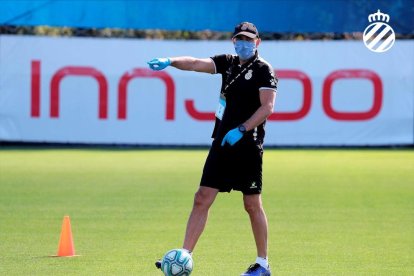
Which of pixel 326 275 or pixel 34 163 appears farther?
pixel 34 163

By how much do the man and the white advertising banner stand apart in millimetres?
15907

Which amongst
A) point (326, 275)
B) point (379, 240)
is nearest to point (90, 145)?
point (379, 240)

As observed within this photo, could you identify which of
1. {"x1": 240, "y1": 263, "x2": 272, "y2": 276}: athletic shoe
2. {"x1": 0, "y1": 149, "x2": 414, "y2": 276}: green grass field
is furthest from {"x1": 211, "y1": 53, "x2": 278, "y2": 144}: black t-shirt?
{"x1": 0, "y1": 149, "x2": 414, "y2": 276}: green grass field

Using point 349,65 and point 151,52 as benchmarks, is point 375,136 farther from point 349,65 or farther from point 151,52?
point 151,52

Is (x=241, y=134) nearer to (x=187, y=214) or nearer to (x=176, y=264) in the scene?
(x=176, y=264)

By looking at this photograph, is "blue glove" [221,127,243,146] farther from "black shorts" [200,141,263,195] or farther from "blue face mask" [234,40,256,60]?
"blue face mask" [234,40,256,60]

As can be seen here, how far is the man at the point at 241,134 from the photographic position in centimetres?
963

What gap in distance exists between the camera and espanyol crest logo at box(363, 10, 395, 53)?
25812mm

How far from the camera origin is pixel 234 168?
32.1 ft

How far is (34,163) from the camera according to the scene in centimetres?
2195

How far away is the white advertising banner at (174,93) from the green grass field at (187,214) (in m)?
2.26

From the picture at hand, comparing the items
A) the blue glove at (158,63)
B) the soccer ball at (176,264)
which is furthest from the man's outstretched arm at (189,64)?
the soccer ball at (176,264)

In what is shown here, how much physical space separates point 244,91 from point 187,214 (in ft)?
16.9

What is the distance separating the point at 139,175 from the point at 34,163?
3078 mm
